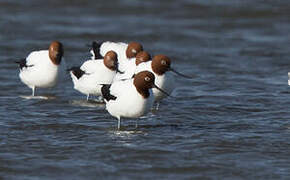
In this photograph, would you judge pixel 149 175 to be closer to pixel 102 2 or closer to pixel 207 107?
pixel 207 107

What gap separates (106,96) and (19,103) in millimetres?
2231

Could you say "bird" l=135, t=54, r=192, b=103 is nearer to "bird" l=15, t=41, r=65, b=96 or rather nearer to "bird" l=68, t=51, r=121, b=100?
"bird" l=68, t=51, r=121, b=100

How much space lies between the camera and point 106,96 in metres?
10.9

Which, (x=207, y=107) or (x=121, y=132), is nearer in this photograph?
(x=121, y=132)

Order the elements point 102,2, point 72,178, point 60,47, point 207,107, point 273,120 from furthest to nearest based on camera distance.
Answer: point 102,2
point 60,47
point 207,107
point 273,120
point 72,178

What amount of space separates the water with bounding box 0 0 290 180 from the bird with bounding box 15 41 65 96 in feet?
1.01

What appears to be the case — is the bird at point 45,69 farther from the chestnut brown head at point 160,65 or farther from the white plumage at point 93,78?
the chestnut brown head at point 160,65

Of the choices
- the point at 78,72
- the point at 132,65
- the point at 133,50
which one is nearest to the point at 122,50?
the point at 133,50

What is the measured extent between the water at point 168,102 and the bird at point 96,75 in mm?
252

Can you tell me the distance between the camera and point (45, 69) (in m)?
13.2

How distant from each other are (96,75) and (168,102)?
1.21 meters

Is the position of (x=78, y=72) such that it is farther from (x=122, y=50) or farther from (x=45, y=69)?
(x=122, y=50)

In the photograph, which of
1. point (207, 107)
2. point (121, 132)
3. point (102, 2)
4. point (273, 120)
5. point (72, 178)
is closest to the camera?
point (72, 178)

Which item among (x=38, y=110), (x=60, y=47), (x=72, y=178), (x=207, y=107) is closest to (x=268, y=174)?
(x=72, y=178)
